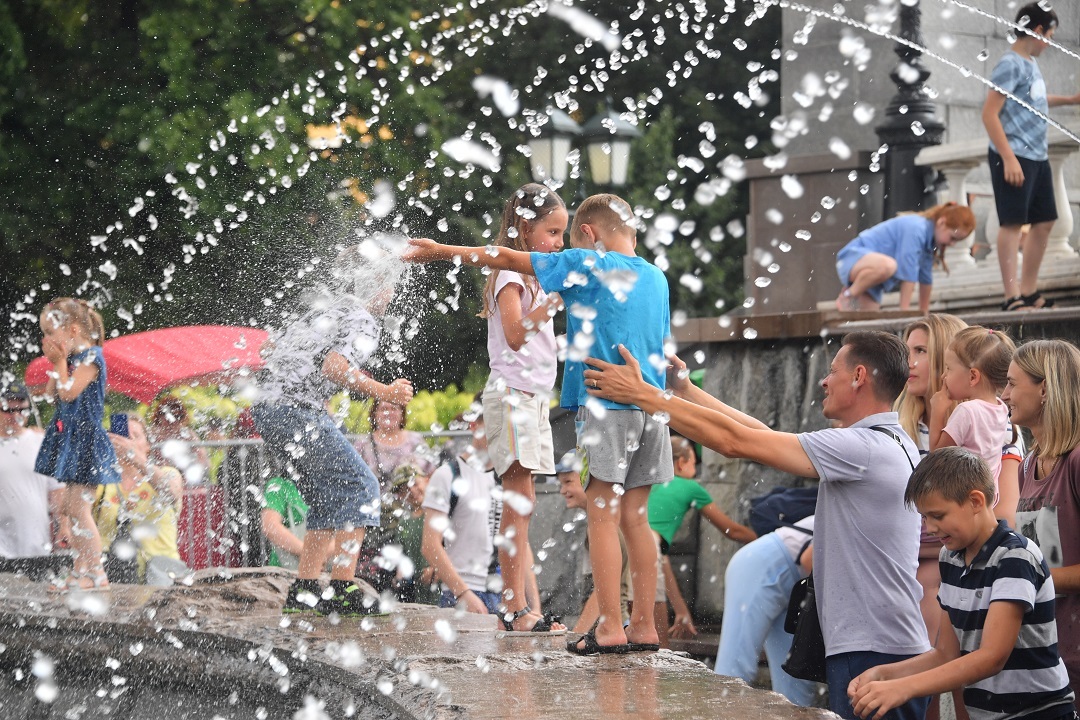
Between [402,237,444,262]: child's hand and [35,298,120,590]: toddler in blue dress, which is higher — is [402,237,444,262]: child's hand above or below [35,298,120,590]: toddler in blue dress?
above

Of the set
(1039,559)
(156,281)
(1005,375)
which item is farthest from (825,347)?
(156,281)

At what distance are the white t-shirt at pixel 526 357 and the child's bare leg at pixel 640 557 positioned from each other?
92cm

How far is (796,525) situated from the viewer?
5617 millimetres

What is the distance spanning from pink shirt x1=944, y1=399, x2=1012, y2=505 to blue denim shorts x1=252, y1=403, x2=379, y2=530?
2.37m

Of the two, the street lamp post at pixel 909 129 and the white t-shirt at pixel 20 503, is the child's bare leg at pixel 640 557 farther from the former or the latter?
the street lamp post at pixel 909 129

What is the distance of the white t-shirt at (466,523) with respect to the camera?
22.3 feet


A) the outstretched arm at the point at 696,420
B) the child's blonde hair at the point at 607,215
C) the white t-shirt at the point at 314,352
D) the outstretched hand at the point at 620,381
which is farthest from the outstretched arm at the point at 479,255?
the white t-shirt at the point at 314,352

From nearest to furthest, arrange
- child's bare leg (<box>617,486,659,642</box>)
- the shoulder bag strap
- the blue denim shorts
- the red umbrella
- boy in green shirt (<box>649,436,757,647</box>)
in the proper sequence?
the shoulder bag strap
child's bare leg (<box>617,486,659,642</box>)
the blue denim shorts
boy in green shirt (<box>649,436,757,647</box>)
the red umbrella

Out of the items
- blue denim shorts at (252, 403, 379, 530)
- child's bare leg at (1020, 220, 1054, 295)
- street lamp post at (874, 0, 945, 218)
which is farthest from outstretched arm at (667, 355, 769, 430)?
street lamp post at (874, 0, 945, 218)

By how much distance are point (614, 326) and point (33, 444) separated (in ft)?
17.4

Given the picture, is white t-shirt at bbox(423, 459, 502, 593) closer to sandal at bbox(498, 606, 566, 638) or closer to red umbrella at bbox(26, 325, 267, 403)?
sandal at bbox(498, 606, 566, 638)

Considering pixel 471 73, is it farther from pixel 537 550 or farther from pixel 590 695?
pixel 590 695

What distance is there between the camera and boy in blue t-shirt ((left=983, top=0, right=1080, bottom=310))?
732cm

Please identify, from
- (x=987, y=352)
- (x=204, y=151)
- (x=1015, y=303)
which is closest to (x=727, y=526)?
(x=1015, y=303)
